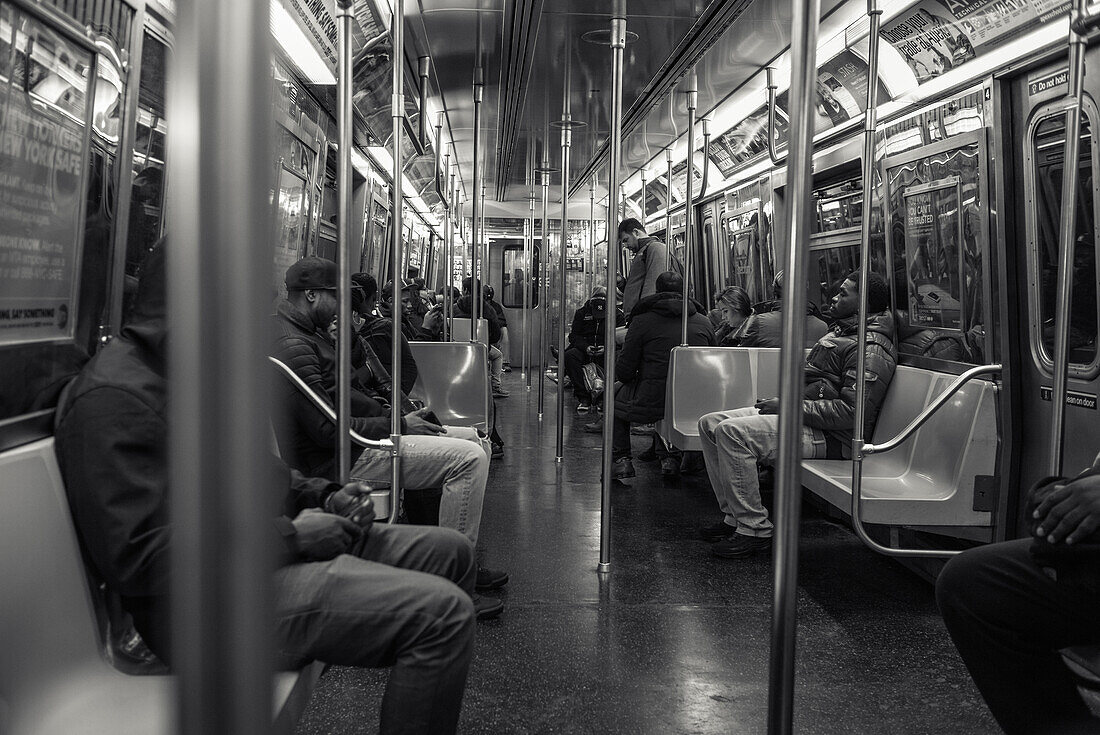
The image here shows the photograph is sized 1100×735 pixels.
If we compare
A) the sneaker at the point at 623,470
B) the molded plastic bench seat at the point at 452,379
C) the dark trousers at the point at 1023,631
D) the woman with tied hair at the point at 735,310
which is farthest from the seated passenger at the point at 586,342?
the dark trousers at the point at 1023,631

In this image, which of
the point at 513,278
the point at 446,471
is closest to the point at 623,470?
the point at 446,471

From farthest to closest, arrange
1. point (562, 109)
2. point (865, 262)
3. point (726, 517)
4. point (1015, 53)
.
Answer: point (562, 109) < point (726, 517) < point (1015, 53) < point (865, 262)

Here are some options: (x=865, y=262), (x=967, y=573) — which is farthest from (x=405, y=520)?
(x=967, y=573)

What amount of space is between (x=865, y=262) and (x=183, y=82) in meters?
2.83

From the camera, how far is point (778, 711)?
1.49 meters

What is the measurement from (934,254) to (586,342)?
19.2ft

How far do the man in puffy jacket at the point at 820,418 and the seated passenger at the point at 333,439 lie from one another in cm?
129

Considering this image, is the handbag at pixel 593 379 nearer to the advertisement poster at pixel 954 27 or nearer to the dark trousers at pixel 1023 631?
the advertisement poster at pixel 954 27

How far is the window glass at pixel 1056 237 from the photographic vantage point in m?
3.30

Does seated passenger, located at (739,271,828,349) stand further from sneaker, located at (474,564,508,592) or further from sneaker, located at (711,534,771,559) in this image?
sneaker, located at (474,564,508,592)

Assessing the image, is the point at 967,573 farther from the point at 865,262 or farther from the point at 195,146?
the point at 195,146

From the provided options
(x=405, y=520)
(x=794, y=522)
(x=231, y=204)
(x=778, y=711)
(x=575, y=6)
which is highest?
(x=575, y=6)

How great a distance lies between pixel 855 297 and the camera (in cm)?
450

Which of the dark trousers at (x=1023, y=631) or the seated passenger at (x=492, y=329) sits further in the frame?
the seated passenger at (x=492, y=329)
